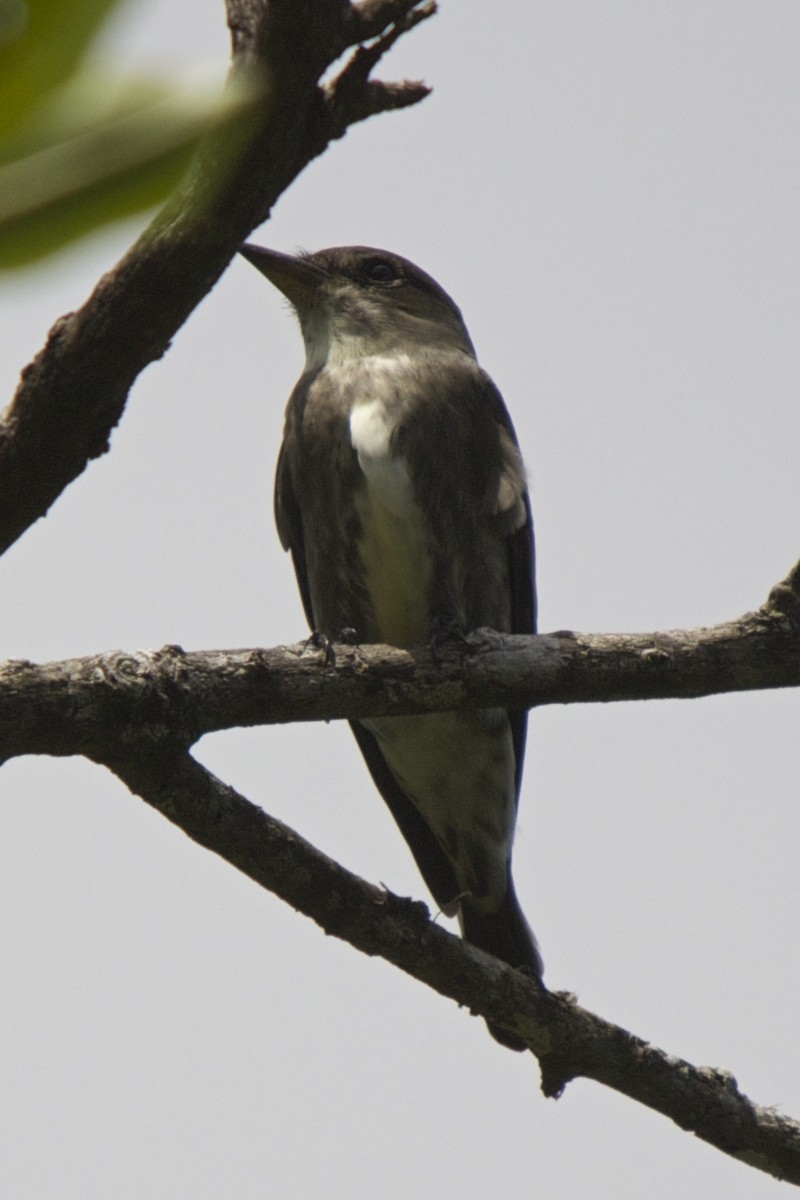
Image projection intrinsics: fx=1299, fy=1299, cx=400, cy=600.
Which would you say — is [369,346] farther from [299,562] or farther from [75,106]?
[75,106]

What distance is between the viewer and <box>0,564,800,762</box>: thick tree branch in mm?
2871

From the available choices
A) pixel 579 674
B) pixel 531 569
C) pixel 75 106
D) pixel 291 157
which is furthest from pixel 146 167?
pixel 531 569

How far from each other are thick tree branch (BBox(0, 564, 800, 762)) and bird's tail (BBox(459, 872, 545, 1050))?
2125 mm

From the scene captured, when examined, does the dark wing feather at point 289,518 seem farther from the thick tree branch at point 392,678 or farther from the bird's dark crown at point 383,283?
the thick tree branch at point 392,678

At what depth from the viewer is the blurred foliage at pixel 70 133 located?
1.26 ft

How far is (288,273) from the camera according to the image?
6.05m

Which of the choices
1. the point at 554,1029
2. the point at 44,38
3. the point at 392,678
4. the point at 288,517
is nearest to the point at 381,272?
the point at 288,517

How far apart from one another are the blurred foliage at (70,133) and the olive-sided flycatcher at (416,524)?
4391 millimetres

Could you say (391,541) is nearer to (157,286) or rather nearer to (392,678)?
(392,678)

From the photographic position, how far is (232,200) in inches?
65.2

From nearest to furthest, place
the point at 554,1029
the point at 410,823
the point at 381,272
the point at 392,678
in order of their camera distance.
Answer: the point at 392,678 → the point at 554,1029 → the point at 410,823 → the point at 381,272

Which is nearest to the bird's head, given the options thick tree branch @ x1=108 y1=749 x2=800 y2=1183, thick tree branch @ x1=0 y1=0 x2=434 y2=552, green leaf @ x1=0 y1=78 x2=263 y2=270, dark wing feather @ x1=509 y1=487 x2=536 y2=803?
dark wing feather @ x1=509 y1=487 x2=536 y2=803

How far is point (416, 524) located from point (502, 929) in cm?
183

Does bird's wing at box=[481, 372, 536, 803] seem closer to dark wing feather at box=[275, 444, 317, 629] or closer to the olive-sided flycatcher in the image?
the olive-sided flycatcher
